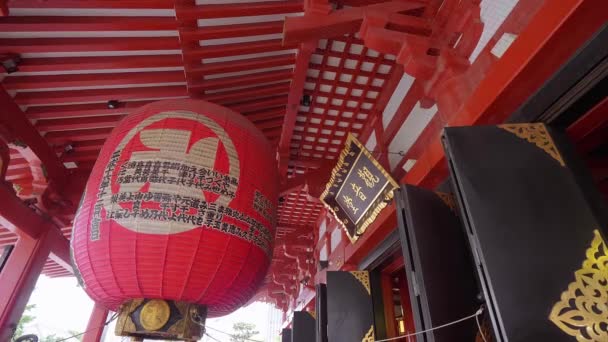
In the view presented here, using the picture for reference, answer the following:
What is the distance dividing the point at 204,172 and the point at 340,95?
249 centimetres

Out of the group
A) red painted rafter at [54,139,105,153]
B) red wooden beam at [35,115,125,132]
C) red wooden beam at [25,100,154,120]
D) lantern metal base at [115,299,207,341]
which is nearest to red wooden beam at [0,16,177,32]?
red wooden beam at [25,100,154,120]

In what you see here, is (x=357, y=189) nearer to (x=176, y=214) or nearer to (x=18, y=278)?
(x=176, y=214)

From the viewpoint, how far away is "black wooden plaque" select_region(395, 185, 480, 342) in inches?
78.5

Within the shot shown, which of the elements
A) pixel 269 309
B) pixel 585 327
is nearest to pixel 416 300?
pixel 585 327

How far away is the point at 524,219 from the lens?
1.53 metres

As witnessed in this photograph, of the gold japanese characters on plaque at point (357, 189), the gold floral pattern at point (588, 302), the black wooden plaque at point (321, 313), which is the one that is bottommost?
the gold floral pattern at point (588, 302)

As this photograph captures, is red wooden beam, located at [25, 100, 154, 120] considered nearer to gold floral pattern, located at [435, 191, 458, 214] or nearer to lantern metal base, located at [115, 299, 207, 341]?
lantern metal base, located at [115, 299, 207, 341]

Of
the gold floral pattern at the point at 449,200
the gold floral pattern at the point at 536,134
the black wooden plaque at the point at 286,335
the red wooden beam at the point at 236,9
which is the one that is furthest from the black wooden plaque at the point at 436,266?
the black wooden plaque at the point at 286,335

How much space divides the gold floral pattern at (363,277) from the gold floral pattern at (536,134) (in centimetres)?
284

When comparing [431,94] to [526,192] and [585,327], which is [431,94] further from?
[585,327]

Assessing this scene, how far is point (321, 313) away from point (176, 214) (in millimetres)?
2837

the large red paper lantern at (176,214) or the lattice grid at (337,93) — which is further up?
the lattice grid at (337,93)

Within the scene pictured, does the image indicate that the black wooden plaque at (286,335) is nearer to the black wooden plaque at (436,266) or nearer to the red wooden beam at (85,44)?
the black wooden plaque at (436,266)

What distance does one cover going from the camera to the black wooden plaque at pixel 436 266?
2.00m
